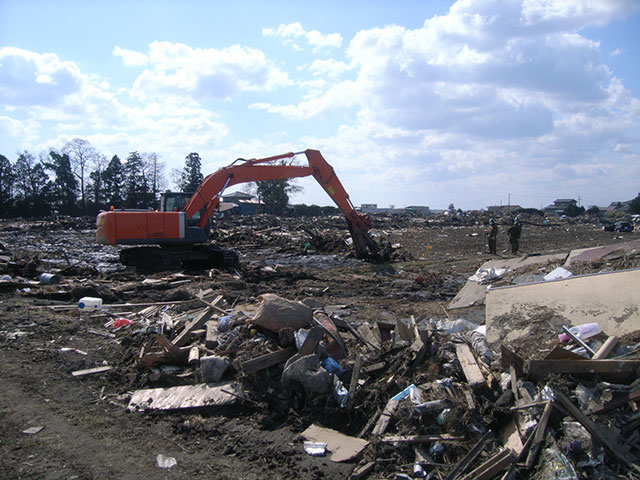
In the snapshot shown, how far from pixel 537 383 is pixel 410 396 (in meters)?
1.17

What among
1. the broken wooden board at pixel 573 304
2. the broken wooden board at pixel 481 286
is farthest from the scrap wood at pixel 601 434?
the broken wooden board at pixel 481 286

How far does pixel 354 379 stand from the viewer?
15.9 feet

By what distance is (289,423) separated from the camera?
4578 millimetres

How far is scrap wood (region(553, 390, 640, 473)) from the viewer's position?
340 centimetres

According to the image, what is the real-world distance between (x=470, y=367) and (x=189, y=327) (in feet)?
13.3

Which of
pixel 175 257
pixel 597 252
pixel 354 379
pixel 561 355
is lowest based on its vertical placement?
pixel 354 379

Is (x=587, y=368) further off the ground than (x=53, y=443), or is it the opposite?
(x=587, y=368)

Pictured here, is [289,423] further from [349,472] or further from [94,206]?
[94,206]

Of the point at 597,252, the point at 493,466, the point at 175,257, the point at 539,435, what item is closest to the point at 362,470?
the point at 493,466

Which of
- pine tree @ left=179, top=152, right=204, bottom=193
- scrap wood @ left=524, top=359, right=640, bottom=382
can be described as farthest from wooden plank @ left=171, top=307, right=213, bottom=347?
pine tree @ left=179, top=152, right=204, bottom=193

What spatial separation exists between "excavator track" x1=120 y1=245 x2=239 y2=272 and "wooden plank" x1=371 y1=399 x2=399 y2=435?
10402 mm

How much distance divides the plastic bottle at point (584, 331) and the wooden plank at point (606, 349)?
1.36 ft

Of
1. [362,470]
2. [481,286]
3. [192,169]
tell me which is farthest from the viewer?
[192,169]

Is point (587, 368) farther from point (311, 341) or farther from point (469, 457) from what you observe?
point (311, 341)
